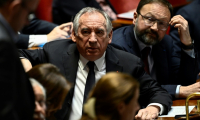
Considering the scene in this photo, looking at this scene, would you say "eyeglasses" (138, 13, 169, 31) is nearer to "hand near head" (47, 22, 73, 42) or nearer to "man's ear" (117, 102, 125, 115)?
"hand near head" (47, 22, 73, 42)

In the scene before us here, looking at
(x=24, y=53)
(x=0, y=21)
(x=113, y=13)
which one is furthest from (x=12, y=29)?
(x=113, y=13)

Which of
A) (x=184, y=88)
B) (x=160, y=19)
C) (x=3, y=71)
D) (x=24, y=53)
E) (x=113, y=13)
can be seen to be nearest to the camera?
(x=3, y=71)

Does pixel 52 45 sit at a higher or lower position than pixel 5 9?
lower

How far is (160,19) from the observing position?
2.69 meters

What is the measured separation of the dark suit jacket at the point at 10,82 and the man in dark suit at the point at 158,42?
5.36 ft

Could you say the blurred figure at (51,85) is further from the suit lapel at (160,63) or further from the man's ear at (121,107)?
the suit lapel at (160,63)

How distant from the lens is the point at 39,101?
127cm

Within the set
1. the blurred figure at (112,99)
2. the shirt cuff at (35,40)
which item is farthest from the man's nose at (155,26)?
the blurred figure at (112,99)

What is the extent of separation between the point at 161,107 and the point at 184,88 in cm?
40

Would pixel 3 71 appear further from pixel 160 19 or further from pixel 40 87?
pixel 160 19

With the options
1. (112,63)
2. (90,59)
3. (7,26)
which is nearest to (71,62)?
(90,59)

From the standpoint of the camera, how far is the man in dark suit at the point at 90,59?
2211mm

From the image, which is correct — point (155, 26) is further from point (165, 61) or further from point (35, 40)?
point (35, 40)

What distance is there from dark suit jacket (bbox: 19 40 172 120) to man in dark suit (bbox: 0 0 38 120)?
113 centimetres
